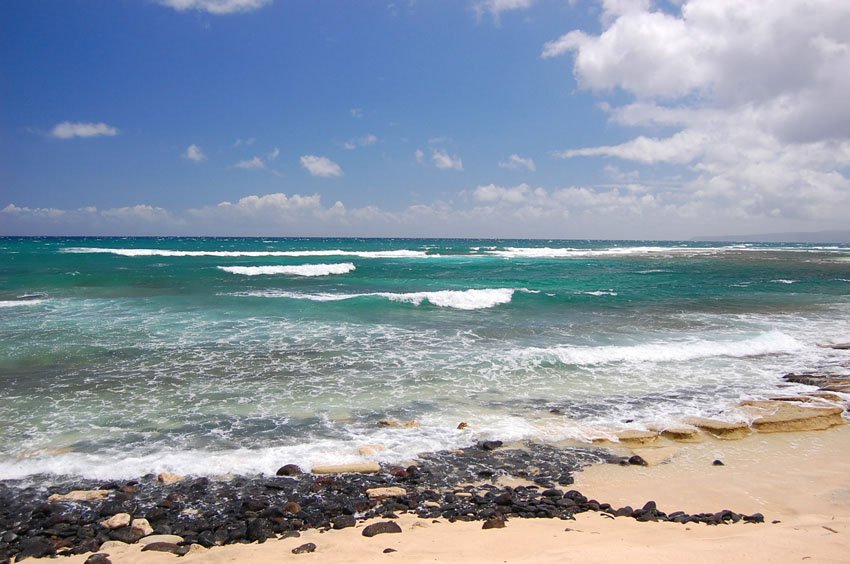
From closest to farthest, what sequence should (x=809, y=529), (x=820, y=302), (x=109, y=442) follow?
1. (x=809, y=529)
2. (x=109, y=442)
3. (x=820, y=302)

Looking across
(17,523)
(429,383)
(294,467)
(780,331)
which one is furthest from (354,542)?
(780,331)

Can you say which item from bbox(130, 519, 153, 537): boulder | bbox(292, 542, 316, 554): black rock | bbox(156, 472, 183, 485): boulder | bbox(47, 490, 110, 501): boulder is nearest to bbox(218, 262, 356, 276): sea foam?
bbox(156, 472, 183, 485): boulder

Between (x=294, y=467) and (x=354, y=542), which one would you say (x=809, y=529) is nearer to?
(x=354, y=542)

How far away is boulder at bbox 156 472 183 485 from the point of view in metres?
5.92

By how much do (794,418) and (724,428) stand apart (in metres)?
1.31

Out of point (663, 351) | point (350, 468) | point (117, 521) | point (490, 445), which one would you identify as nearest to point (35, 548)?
point (117, 521)

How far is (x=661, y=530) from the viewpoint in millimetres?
4676

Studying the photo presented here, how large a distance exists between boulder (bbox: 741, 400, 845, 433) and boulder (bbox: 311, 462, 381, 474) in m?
6.04

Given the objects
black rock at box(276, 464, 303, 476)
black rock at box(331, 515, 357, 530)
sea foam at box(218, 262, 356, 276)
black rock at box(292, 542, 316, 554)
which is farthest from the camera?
sea foam at box(218, 262, 356, 276)

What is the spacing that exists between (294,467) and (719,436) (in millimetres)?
6274

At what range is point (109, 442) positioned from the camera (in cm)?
711

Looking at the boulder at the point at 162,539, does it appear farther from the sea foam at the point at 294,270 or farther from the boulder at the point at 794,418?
the sea foam at the point at 294,270

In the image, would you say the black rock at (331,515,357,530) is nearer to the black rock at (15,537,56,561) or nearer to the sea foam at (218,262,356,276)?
the black rock at (15,537,56,561)

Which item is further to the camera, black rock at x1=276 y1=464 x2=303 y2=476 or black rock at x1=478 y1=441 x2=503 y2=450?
black rock at x1=478 y1=441 x2=503 y2=450
